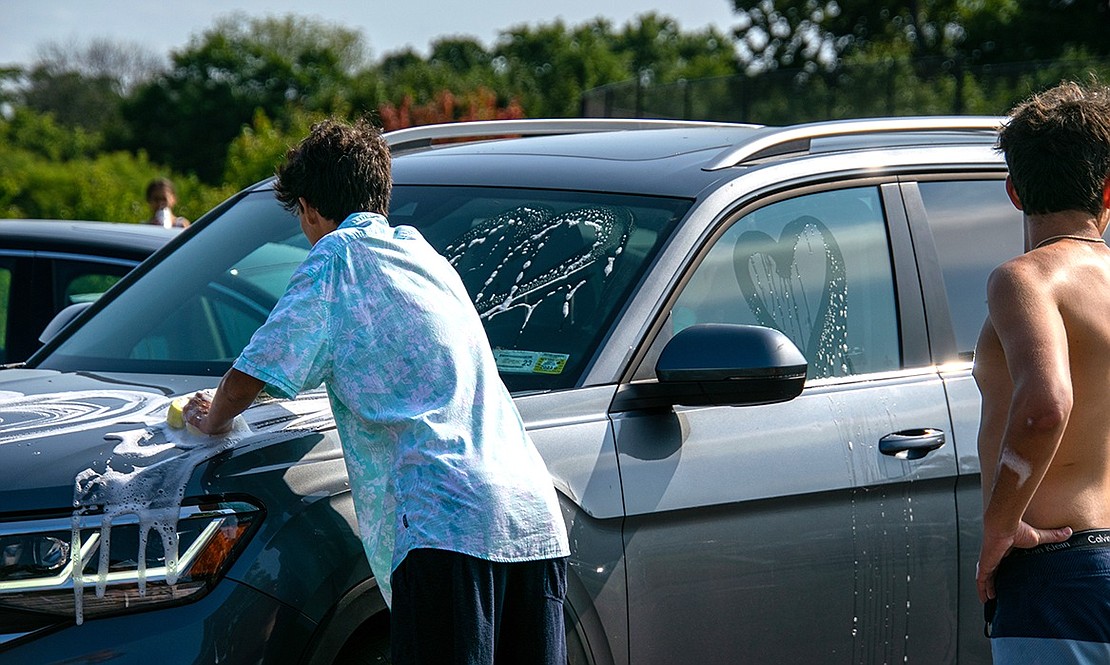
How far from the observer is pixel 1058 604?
106 inches

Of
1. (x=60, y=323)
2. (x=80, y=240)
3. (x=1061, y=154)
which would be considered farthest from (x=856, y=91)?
(x=1061, y=154)

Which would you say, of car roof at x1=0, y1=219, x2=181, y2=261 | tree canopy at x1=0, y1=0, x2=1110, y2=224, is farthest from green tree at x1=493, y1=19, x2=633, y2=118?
car roof at x1=0, y1=219, x2=181, y2=261

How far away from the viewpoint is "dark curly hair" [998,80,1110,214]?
276cm

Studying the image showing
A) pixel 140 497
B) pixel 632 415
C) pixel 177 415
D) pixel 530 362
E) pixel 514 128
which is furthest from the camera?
pixel 514 128

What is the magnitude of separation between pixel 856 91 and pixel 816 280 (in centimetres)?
1988

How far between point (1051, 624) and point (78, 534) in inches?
68.7

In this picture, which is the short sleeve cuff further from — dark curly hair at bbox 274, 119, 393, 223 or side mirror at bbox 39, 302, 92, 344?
side mirror at bbox 39, 302, 92, 344

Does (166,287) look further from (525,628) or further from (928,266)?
(928,266)

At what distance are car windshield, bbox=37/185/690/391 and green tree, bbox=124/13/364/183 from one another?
69123 mm

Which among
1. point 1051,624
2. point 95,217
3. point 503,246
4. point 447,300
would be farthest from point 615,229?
point 95,217

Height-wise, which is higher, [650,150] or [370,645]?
[650,150]

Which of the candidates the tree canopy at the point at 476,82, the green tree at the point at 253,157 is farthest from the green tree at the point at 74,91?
the green tree at the point at 253,157

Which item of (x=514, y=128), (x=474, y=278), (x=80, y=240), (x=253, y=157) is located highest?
(x=253, y=157)

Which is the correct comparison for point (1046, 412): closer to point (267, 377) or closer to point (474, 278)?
point (267, 377)
